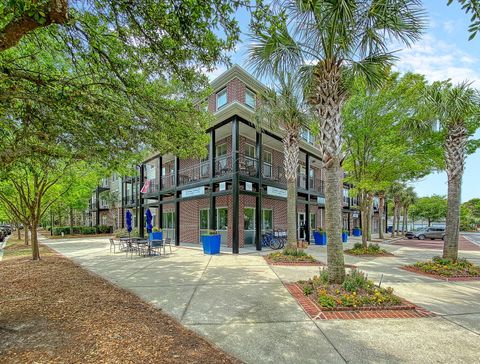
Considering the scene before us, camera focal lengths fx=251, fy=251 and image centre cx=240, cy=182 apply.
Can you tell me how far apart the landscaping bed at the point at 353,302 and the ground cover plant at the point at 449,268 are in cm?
392

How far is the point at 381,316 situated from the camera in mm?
4730

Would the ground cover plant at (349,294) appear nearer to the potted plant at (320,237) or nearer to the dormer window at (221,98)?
the dormer window at (221,98)

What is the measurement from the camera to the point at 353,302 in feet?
16.6

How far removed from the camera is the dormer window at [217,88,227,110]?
1516cm

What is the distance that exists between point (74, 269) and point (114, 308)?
5497 mm

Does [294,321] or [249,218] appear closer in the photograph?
[294,321]

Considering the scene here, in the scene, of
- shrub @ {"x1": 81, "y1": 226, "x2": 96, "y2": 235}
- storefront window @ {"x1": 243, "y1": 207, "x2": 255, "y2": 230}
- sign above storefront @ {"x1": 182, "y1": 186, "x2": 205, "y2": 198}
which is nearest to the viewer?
sign above storefront @ {"x1": 182, "y1": 186, "x2": 205, "y2": 198}

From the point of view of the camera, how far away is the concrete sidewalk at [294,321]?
11.4 feet

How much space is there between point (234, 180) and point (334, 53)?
24.3 ft

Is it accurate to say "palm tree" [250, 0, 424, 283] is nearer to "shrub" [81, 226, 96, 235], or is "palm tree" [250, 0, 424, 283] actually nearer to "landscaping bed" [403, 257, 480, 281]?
"landscaping bed" [403, 257, 480, 281]

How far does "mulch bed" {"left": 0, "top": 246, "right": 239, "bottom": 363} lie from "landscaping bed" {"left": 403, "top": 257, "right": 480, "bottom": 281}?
799 cm

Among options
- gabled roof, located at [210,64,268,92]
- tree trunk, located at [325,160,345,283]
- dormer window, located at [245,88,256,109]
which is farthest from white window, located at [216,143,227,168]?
tree trunk, located at [325,160,345,283]

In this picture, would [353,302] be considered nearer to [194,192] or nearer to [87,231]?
[194,192]

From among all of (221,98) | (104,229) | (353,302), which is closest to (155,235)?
(221,98)
